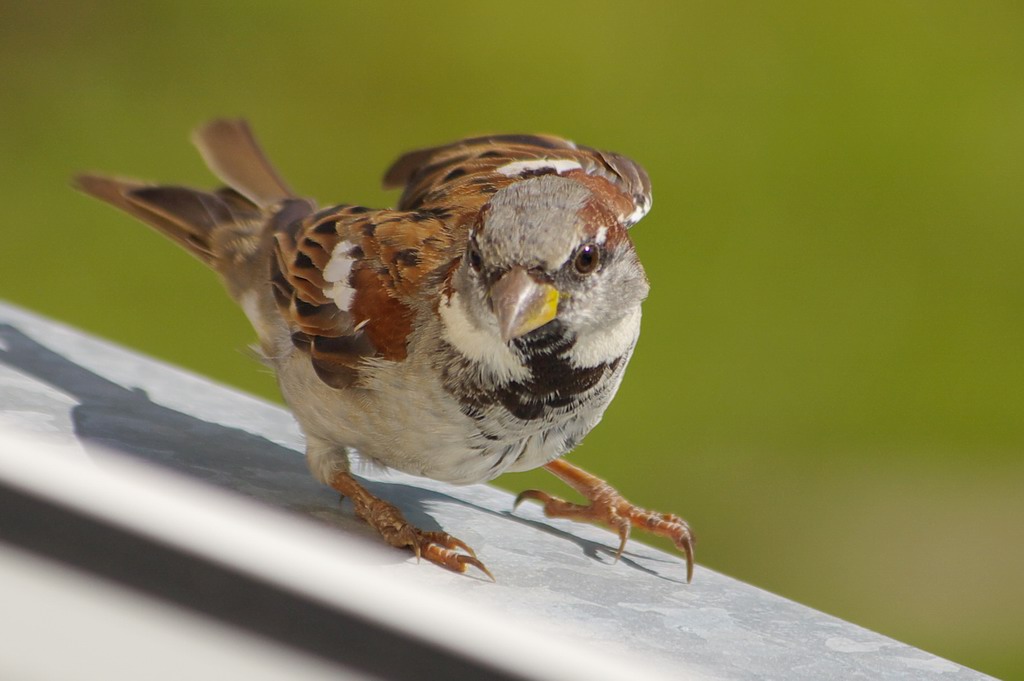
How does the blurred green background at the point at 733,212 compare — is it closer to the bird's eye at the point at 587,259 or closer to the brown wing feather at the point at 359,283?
the brown wing feather at the point at 359,283

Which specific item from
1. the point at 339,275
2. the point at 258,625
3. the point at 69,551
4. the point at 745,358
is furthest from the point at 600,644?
the point at 745,358

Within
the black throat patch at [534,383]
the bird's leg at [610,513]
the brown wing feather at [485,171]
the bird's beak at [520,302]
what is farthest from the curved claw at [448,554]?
the brown wing feather at [485,171]

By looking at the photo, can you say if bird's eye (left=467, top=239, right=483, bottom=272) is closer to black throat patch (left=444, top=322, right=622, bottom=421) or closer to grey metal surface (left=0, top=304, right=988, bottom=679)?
black throat patch (left=444, top=322, right=622, bottom=421)

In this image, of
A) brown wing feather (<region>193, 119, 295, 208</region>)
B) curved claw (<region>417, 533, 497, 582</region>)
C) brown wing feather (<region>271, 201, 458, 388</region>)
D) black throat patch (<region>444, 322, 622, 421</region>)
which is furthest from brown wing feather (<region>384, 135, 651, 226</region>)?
curved claw (<region>417, 533, 497, 582</region>)

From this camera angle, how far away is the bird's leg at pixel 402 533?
2.01 metres

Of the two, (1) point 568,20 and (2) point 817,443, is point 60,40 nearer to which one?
(1) point 568,20

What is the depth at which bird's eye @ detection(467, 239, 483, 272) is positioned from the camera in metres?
2.14

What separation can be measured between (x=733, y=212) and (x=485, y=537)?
522 centimetres

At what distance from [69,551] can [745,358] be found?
200 inches

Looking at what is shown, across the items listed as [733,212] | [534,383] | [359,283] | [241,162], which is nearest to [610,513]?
[534,383]

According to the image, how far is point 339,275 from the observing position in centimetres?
251

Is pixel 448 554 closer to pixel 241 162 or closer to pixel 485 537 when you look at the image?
pixel 485 537

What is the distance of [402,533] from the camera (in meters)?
2.18

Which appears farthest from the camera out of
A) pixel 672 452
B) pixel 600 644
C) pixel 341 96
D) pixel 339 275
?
pixel 341 96
